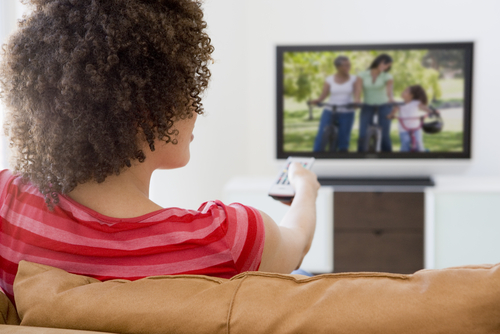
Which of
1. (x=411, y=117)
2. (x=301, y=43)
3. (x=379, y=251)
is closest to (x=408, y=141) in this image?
(x=411, y=117)

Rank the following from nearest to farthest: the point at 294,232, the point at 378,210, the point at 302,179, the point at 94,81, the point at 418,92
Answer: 1. the point at 94,81
2. the point at 294,232
3. the point at 302,179
4. the point at 378,210
5. the point at 418,92

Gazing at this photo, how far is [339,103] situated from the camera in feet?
11.1

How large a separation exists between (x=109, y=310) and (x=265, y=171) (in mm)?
3113

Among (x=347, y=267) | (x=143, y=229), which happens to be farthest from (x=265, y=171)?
(x=143, y=229)

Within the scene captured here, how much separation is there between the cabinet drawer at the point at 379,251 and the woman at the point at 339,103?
66cm

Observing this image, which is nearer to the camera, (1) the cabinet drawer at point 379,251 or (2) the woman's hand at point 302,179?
(2) the woman's hand at point 302,179

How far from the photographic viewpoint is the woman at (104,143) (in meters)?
0.73

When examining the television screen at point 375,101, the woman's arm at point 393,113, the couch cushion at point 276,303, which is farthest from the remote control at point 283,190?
the woman's arm at point 393,113

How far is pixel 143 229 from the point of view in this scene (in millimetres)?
763

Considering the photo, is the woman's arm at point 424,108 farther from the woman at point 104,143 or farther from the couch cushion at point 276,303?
the couch cushion at point 276,303

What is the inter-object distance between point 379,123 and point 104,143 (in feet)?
9.32

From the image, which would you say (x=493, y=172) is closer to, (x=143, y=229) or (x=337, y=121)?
(x=337, y=121)

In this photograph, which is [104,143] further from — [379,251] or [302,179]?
[379,251]

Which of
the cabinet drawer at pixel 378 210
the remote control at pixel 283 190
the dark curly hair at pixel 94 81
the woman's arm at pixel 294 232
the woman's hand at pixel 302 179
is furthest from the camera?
the cabinet drawer at pixel 378 210
